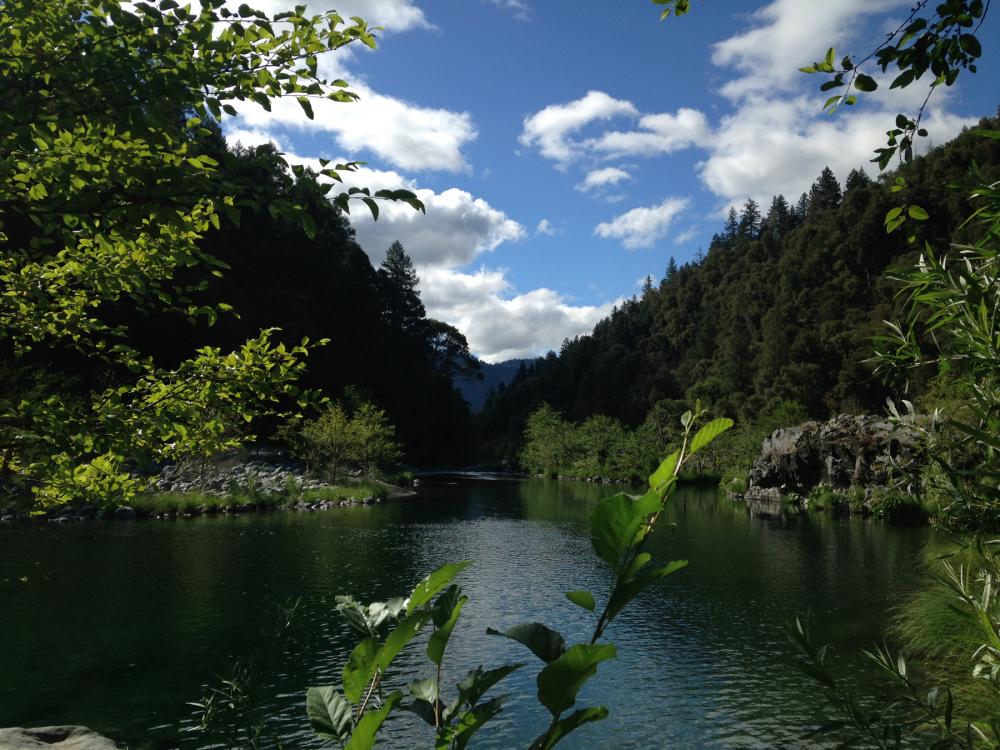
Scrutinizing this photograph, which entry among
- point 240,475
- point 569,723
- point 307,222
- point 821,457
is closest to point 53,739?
point 307,222

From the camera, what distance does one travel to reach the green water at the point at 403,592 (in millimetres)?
10047

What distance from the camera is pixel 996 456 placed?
2.87 metres

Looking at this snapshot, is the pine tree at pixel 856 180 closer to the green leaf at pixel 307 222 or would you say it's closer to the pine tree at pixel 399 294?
the pine tree at pixel 399 294

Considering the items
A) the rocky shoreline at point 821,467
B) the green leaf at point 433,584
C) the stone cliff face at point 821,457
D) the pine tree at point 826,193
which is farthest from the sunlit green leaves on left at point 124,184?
the pine tree at point 826,193

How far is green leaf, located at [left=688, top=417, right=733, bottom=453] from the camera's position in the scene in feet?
3.43

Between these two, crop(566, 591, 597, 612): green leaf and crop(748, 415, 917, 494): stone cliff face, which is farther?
crop(748, 415, 917, 494): stone cliff face

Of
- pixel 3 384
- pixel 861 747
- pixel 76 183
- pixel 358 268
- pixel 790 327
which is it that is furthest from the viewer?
pixel 358 268

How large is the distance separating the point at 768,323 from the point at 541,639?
84865 millimetres

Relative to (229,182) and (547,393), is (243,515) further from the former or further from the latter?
(547,393)

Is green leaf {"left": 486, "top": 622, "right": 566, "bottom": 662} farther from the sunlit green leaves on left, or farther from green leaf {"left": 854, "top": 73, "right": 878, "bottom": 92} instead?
green leaf {"left": 854, "top": 73, "right": 878, "bottom": 92}

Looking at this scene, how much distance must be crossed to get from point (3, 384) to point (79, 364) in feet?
136

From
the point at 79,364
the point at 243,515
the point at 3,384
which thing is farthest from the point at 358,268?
the point at 3,384

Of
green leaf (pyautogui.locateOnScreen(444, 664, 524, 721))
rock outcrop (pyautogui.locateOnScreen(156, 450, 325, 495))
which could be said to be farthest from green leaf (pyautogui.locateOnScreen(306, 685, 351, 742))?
rock outcrop (pyautogui.locateOnScreen(156, 450, 325, 495))

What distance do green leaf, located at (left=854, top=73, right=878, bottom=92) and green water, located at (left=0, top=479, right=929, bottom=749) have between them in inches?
142
